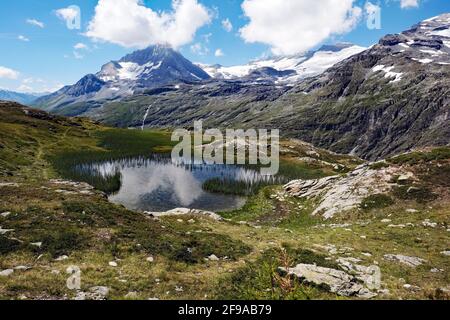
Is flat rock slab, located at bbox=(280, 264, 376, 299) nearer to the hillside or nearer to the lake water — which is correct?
the hillside

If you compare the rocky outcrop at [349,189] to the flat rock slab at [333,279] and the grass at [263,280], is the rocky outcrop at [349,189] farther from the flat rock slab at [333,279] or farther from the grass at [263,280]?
the flat rock slab at [333,279]

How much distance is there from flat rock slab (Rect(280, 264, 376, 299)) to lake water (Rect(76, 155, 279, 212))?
159 ft

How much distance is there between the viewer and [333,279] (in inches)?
849

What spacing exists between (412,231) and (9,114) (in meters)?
203

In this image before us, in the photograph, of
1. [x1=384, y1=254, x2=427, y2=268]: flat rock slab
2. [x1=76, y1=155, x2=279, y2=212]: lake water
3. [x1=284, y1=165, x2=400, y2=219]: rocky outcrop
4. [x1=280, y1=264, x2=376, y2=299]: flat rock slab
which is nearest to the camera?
[x1=280, y1=264, x2=376, y2=299]: flat rock slab

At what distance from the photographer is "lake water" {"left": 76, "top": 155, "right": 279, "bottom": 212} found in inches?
2928

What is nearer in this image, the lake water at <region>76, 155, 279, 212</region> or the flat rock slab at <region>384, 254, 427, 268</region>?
the flat rock slab at <region>384, 254, 427, 268</region>

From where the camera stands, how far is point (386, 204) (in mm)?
44625

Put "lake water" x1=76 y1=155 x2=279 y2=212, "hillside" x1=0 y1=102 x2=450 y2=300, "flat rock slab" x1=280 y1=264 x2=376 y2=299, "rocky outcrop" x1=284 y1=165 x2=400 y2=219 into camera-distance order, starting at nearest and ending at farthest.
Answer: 1. "hillside" x1=0 y1=102 x2=450 y2=300
2. "flat rock slab" x1=280 y1=264 x2=376 y2=299
3. "rocky outcrop" x1=284 y1=165 x2=400 y2=219
4. "lake water" x1=76 y1=155 x2=279 y2=212

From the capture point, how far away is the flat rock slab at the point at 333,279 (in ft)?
66.2

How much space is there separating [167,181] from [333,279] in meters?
79.5

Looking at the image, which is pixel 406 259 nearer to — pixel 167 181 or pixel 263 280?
pixel 263 280

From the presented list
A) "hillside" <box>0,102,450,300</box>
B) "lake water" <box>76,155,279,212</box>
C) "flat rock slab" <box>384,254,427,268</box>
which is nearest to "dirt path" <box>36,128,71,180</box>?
"lake water" <box>76,155,279,212</box>

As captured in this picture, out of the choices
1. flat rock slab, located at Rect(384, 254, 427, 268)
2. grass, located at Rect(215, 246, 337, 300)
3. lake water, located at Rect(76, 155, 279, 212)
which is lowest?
lake water, located at Rect(76, 155, 279, 212)
